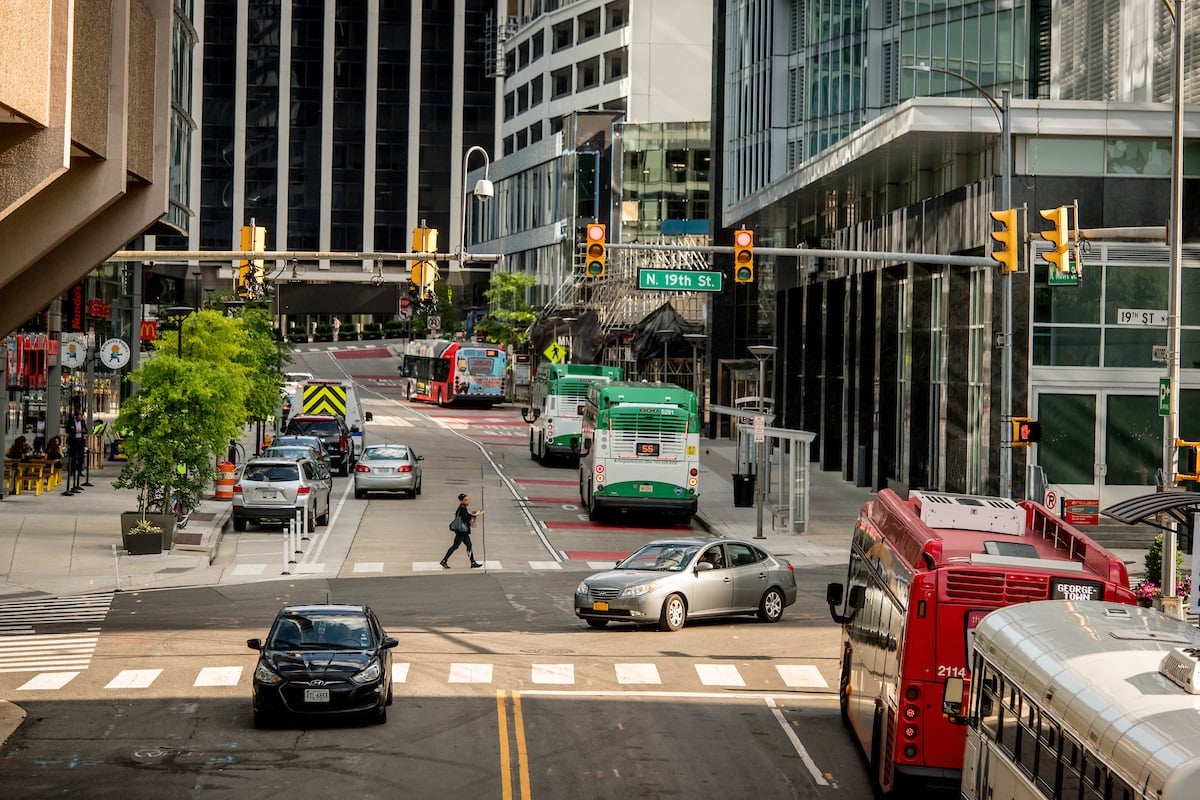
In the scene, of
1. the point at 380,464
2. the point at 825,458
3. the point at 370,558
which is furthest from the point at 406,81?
the point at 370,558

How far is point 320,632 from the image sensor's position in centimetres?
1961

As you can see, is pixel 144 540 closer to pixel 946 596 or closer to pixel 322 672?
pixel 322 672

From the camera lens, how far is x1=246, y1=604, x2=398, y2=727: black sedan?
1884 centimetres

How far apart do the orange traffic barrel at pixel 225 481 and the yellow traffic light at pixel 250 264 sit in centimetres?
1675

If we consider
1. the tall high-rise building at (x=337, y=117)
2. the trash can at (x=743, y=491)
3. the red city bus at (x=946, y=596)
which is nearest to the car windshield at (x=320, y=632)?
the red city bus at (x=946, y=596)

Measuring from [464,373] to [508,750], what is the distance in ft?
241

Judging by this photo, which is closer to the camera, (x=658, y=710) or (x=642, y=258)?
(x=658, y=710)

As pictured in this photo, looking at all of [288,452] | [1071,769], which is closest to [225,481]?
[288,452]

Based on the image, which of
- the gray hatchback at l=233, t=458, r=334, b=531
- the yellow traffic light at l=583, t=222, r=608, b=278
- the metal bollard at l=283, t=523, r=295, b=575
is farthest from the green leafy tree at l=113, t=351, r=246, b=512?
the yellow traffic light at l=583, t=222, r=608, b=278

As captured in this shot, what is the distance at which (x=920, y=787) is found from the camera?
46.1ft

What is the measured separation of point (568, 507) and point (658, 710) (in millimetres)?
26889

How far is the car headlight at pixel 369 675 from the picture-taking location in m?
18.9

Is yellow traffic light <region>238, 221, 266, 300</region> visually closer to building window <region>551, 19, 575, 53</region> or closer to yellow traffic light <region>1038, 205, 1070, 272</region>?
yellow traffic light <region>1038, 205, 1070, 272</region>

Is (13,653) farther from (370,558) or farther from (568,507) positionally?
(568,507)
